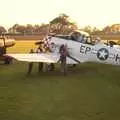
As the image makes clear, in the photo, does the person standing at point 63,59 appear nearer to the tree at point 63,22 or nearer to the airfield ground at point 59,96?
the airfield ground at point 59,96

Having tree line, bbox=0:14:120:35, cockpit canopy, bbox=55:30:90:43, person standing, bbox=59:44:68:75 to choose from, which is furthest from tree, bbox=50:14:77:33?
person standing, bbox=59:44:68:75

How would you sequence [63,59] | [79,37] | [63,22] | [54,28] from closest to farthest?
[63,59], [79,37], [63,22], [54,28]

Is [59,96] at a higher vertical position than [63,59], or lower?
lower

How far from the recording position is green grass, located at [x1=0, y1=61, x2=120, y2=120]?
10.2 m

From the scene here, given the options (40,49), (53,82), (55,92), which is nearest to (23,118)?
(55,92)

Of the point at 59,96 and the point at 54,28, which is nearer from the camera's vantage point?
the point at 59,96

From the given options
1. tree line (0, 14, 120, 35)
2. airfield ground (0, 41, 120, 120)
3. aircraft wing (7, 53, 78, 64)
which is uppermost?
aircraft wing (7, 53, 78, 64)

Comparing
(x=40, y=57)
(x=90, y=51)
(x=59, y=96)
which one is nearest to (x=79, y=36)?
(x=90, y=51)

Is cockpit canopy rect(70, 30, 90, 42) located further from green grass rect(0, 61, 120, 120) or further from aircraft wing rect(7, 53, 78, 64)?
green grass rect(0, 61, 120, 120)

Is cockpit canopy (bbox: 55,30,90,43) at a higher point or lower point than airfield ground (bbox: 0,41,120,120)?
higher

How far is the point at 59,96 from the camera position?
504 inches

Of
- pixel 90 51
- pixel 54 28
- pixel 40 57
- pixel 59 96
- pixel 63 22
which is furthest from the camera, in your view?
pixel 54 28

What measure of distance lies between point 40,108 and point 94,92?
3.08 meters

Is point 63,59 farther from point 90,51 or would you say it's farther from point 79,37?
point 79,37
